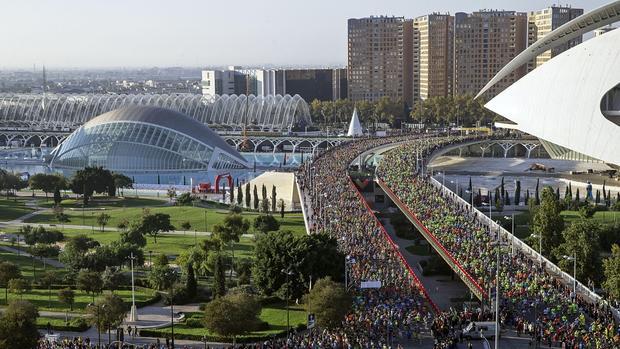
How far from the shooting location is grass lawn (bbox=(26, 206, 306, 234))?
5034 cm

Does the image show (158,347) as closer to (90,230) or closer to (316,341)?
(316,341)

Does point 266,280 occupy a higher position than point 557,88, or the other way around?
point 557,88

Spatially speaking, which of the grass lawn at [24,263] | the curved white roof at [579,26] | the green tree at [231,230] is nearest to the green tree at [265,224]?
the green tree at [231,230]

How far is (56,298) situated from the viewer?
3328 centimetres

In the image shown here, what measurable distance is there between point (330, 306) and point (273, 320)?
434 cm

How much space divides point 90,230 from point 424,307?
26.8m

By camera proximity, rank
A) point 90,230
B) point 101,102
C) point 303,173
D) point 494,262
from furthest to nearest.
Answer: point 101,102
point 303,173
point 90,230
point 494,262

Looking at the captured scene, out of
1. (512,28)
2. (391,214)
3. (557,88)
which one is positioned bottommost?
(391,214)

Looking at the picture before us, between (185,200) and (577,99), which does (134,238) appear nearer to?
(185,200)

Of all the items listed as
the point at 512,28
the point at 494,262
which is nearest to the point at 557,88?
the point at 494,262

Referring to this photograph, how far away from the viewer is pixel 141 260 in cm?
3719

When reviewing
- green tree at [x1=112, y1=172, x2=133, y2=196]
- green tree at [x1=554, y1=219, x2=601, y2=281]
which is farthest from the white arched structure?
green tree at [x1=554, y1=219, x2=601, y2=281]

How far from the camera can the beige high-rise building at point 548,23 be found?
403ft

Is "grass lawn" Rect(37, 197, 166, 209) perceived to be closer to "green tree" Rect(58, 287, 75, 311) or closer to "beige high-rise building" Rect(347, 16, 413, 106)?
"green tree" Rect(58, 287, 75, 311)
